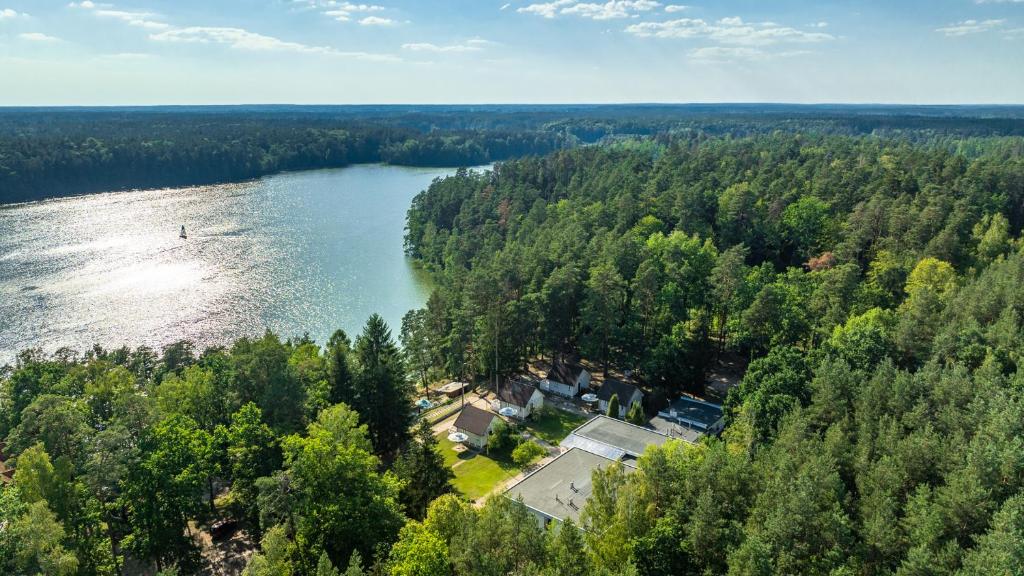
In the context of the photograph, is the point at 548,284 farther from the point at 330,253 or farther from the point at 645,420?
the point at 330,253

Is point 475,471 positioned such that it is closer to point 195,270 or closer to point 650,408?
point 650,408

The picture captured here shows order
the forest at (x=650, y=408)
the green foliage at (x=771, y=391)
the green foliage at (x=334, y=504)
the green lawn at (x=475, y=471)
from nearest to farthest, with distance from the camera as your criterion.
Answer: the forest at (x=650, y=408), the green foliage at (x=334, y=504), the green foliage at (x=771, y=391), the green lawn at (x=475, y=471)

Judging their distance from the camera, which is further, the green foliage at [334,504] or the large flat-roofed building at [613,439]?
the large flat-roofed building at [613,439]

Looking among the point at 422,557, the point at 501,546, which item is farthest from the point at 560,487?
the point at 422,557

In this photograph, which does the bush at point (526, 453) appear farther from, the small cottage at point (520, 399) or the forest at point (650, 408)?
the forest at point (650, 408)

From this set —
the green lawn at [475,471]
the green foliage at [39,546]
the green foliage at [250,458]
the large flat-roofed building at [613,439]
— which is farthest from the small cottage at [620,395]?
the green foliage at [39,546]

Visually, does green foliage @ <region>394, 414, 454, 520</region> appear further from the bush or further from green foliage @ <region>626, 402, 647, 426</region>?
green foliage @ <region>626, 402, 647, 426</region>
